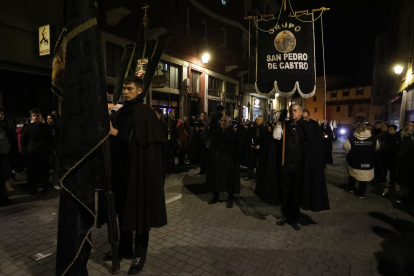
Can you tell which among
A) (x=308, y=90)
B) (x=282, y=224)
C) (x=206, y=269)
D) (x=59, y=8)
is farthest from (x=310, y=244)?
(x=59, y=8)

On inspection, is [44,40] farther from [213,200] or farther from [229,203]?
[229,203]

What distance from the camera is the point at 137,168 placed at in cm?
293

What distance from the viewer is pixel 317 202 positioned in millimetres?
4730

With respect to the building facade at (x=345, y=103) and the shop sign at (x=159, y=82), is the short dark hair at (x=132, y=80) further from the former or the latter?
the building facade at (x=345, y=103)

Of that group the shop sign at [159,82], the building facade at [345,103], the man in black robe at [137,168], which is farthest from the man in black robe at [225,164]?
the building facade at [345,103]

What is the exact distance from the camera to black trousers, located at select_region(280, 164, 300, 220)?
4.80m

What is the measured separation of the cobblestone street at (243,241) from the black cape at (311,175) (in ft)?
1.57

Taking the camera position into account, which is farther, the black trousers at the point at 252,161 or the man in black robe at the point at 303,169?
the black trousers at the point at 252,161

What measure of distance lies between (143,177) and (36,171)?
4.81 metres

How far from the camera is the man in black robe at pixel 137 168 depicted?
9.59 feet

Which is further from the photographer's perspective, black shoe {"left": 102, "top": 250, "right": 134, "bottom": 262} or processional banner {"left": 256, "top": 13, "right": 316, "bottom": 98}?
processional banner {"left": 256, "top": 13, "right": 316, "bottom": 98}

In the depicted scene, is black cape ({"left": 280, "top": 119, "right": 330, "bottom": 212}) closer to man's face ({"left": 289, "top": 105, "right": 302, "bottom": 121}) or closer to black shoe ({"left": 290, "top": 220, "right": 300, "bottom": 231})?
man's face ({"left": 289, "top": 105, "right": 302, "bottom": 121})

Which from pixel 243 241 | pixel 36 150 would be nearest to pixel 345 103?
pixel 243 241

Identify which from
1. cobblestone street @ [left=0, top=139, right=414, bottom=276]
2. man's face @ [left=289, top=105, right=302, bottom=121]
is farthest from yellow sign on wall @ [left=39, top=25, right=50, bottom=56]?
man's face @ [left=289, top=105, right=302, bottom=121]
